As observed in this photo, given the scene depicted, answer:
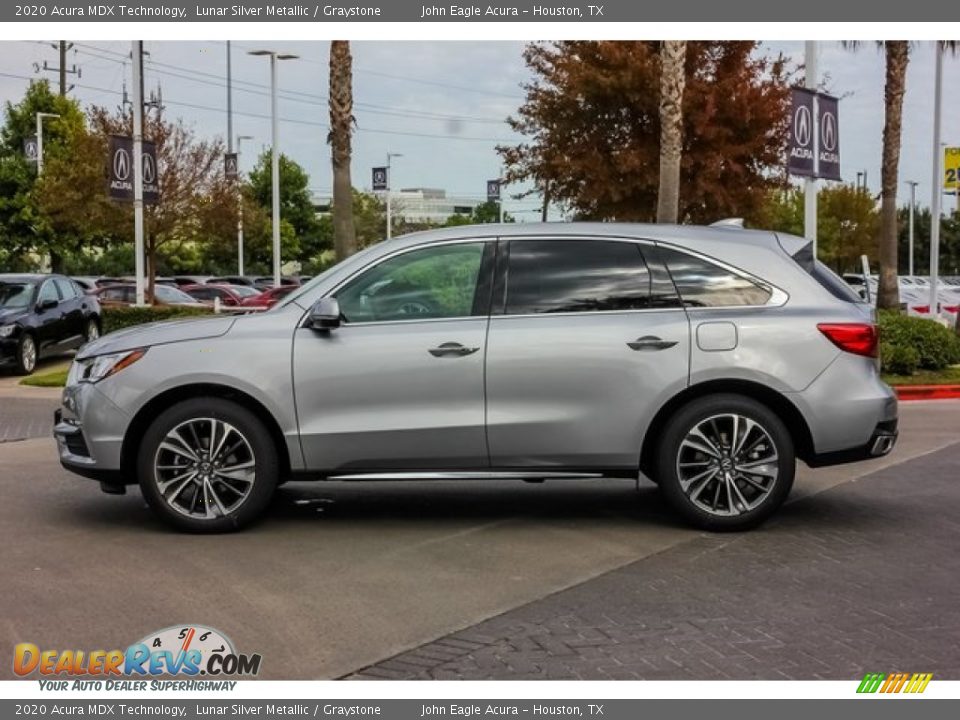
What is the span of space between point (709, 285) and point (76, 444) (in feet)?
13.0

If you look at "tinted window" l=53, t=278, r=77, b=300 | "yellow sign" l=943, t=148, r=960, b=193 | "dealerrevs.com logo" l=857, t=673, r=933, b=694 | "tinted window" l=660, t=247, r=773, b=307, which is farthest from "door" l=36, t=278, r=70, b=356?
"yellow sign" l=943, t=148, r=960, b=193

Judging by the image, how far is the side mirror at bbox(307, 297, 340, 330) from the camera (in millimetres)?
6885

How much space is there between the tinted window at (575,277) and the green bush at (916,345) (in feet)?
35.0

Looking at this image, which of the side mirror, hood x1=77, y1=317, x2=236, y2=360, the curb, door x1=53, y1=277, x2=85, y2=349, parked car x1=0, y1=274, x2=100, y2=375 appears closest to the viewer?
the side mirror

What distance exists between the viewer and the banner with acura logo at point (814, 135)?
48.6 ft

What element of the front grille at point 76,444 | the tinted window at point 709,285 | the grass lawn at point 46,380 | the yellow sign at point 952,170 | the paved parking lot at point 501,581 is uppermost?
the yellow sign at point 952,170

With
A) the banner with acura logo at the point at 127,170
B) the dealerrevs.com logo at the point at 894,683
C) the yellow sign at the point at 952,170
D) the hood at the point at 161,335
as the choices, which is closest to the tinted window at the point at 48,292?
the banner with acura logo at the point at 127,170

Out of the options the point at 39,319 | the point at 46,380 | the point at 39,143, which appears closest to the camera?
the point at 46,380

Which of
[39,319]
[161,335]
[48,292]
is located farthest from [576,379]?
[48,292]

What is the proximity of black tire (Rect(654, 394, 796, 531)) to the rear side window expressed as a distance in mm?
910

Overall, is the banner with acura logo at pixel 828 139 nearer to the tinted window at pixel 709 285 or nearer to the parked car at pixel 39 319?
the tinted window at pixel 709 285

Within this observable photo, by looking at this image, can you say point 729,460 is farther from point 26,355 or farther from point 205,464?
point 26,355

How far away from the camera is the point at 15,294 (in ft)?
62.0

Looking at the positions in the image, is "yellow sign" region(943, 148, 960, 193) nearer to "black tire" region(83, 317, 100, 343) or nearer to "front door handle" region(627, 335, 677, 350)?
"black tire" region(83, 317, 100, 343)
